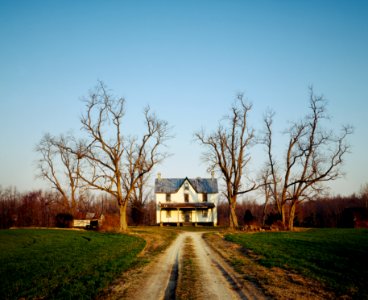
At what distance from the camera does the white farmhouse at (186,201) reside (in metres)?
50.0

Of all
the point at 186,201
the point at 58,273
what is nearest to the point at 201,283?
the point at 58,273

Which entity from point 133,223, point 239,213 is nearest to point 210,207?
point 133,223

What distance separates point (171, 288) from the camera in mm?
8336

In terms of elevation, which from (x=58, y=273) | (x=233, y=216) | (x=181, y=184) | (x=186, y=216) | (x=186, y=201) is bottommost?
(x=186, y=216)

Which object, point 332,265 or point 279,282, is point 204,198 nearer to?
point 332,265

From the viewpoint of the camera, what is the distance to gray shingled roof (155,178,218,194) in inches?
2042

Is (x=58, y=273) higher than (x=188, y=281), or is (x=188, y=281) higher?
(x=188, y=281)

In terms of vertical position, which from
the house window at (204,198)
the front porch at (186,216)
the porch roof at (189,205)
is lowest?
the front porch at (186,216)

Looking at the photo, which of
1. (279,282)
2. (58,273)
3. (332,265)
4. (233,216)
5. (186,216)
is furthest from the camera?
(186,216)

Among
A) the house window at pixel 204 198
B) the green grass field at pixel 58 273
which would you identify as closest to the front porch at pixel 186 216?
the house window at pixel 204 198

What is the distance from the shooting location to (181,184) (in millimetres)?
51844

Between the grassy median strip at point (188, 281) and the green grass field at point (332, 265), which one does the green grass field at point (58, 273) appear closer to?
the grassy median strip at point (188, 281)

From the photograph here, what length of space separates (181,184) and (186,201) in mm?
3183

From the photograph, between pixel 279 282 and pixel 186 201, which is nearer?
pixel 279 282
